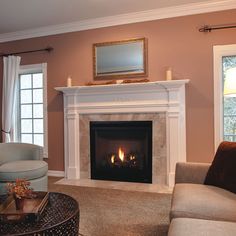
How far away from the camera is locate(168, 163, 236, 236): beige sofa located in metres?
1.31

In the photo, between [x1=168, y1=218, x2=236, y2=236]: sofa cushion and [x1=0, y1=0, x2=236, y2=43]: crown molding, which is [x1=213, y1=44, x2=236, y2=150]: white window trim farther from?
[x1=168, y1=218, x2=236, y2=236]: sofa cushion

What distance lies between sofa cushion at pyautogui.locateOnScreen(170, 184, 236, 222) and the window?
120 inches


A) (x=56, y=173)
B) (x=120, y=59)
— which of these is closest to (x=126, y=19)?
(x=120, y=59)

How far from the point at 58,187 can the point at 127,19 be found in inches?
109

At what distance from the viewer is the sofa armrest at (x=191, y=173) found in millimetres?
2242

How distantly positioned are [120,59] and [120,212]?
2.29 meters

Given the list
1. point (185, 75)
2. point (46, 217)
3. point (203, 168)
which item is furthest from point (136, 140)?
point (46, 217)

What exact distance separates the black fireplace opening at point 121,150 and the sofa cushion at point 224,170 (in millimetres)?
1544

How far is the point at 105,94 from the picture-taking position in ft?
12.5

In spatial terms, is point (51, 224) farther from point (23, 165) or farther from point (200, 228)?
point (23, 165)

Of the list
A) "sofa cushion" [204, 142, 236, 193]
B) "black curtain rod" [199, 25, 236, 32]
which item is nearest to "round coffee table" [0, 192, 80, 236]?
"sofa cushion" [204, 142, 236, 193]

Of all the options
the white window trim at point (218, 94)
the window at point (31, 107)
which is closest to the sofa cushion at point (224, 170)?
the white window trim at point (218, 94)

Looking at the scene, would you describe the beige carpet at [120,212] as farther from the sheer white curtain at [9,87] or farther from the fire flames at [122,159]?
the sheer white curtain at [9,87]

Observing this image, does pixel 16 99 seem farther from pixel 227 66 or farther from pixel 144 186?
pixel 227 66
